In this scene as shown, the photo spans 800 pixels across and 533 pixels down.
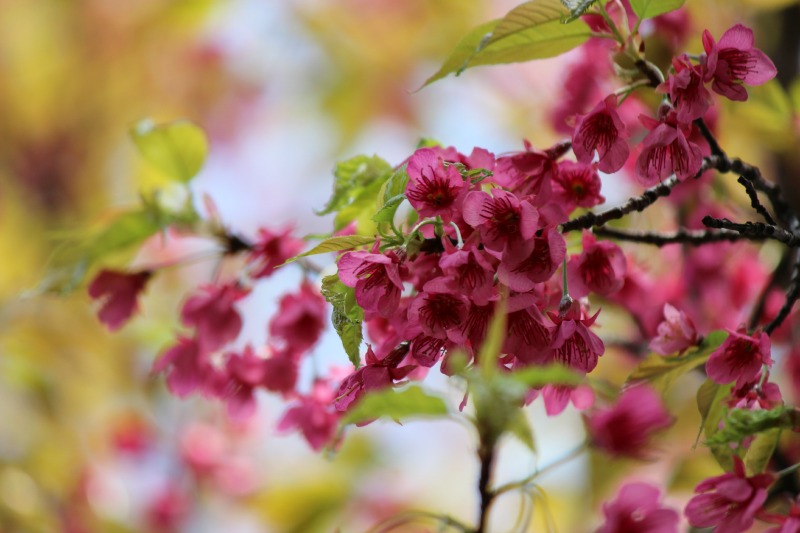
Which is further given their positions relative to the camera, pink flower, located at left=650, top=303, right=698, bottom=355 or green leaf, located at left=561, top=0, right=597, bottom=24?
pink flower, located at left=650, top=303, right=698, bottom=355

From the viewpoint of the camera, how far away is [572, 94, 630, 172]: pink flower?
0.69 metres

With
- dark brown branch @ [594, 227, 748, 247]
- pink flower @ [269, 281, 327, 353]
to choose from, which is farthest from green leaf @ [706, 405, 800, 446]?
pink flower @ [269, 281, 327, 353]

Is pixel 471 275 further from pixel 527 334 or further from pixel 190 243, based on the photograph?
pixel 190 243

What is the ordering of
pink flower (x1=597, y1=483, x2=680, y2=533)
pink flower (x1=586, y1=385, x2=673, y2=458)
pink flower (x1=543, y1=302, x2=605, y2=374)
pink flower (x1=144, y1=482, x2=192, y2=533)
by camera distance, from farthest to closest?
pink flower (x1=144, y1=482, x2=192, y2=533), pink flower (x1=586, y1=385, x2=673, y2=458), pink flower (x1=597, y1=483, x2=680, y2=533), pink flower (x1=543, y1=302, x2=605, y2=374)

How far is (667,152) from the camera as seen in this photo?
68 cm

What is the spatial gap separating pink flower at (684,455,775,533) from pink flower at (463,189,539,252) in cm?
26

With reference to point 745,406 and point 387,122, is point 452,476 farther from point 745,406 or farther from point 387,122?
point 745,406

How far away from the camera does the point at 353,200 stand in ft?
2.66

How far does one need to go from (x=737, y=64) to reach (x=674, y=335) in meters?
0.26

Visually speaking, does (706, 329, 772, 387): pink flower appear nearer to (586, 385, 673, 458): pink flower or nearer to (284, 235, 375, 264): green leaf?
(586, 385, 673, 458): pink flower

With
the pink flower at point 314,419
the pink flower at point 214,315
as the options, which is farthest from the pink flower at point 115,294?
the pink flower at point 314,419

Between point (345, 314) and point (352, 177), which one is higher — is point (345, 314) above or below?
below

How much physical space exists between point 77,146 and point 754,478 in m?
2.52

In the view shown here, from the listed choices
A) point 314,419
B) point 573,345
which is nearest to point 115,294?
point 314,419
